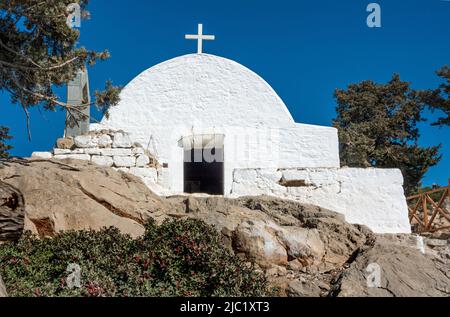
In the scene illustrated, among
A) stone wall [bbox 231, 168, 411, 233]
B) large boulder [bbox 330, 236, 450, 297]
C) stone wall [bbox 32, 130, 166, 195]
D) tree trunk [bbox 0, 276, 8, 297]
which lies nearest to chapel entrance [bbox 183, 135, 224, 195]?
stone wall [bbox 32, 130, 166, 195]

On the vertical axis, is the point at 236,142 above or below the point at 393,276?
above

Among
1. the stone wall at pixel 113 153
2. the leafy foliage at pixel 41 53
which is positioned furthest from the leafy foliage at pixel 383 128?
the leafy foliage at pixel 41 53

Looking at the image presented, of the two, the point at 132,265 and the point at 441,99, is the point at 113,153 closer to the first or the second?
the point at 132,265

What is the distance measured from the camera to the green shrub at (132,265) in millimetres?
5484

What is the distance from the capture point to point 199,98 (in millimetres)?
14336

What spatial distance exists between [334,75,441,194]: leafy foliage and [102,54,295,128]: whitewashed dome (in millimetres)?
9472

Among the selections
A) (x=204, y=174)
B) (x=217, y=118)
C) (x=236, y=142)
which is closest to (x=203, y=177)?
(x=204, y=174)

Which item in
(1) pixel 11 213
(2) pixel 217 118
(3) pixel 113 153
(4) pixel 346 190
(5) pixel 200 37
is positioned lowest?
(1) pixel 11 213

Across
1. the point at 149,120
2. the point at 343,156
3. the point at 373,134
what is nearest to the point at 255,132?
the point at 149,120

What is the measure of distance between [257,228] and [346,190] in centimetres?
444

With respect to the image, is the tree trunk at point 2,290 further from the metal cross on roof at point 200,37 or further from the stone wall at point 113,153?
the metal cross on roof at point 200,37

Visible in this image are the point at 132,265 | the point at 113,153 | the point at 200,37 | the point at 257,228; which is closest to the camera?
the point at 132,265

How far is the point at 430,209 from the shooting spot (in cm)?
2156

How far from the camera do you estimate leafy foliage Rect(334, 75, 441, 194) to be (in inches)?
891
